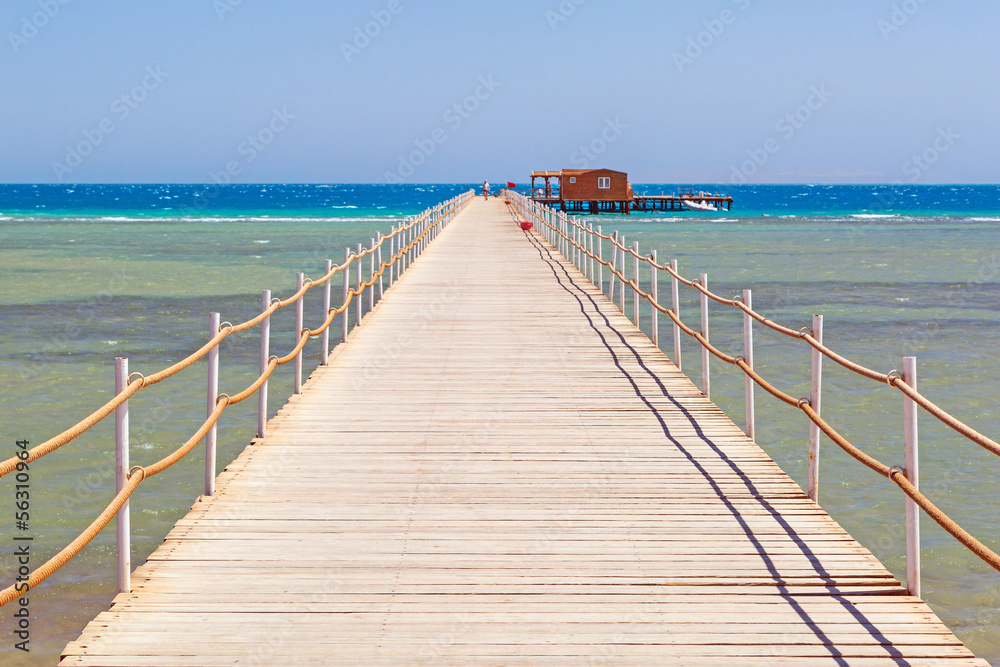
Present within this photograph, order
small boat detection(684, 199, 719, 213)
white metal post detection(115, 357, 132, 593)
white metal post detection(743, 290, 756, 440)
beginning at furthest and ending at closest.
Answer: small boat detection(684, 199, 719, 213) < white metal post detection(743, 290, 756, 440) < white metal post detection(115, 357, 132, 593)

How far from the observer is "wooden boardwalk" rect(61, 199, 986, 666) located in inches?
178

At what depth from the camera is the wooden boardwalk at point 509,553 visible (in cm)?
453

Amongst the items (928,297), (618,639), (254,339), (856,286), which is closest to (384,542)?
(618,639)

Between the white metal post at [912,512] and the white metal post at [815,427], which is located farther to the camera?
the white metal post at [815,427]

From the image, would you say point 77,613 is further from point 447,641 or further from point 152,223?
point 152,223

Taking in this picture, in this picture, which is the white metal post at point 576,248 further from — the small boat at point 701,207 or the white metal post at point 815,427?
the small boat at point 701,207

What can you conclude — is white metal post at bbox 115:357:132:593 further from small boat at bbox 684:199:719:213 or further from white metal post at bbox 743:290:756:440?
small boat at bbox 684:199:719:213

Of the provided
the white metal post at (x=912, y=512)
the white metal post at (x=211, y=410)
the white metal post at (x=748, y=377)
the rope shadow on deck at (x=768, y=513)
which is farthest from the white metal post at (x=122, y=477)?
the white metal post at (x=748, y=377)

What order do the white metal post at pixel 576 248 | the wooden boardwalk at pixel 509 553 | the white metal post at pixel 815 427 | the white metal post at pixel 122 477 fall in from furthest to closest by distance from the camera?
the white metal post at pixel 576 248 < the white metal post at pixel 815 427 < the white metal post at pixel 122 477 < the wooden boardwalk at pixel 509 553

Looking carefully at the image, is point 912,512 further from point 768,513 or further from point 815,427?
point 815,427

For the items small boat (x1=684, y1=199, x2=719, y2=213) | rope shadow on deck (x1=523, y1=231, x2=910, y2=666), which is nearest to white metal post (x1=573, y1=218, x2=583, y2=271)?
rope shadow on deck (x1=523, y1=231, x2=910, y2=666)

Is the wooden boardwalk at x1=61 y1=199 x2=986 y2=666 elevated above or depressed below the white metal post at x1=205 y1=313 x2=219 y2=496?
below

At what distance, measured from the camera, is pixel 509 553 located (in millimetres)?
5656

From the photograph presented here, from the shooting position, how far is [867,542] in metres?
9.35
